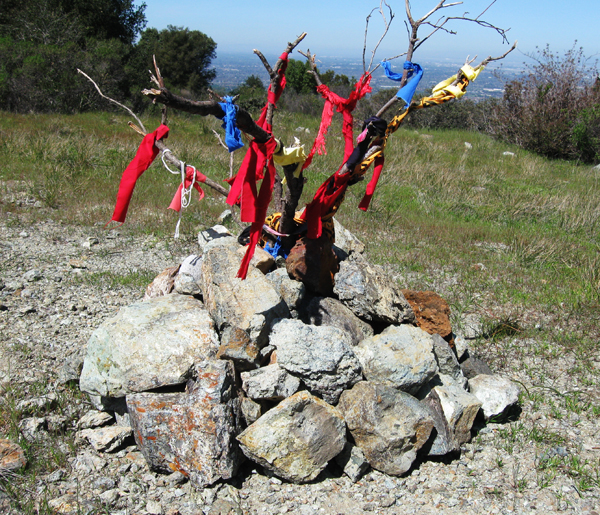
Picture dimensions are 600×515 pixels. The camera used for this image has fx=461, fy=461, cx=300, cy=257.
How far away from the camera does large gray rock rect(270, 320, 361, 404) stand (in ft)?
8.38

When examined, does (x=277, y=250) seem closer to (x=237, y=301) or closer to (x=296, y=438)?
(x=237, y=301)

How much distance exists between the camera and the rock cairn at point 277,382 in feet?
7.63

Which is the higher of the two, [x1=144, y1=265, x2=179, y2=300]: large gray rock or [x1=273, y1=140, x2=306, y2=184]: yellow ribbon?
[x1=273, y1=140, x2=306, y2=184]: yellow ribbon

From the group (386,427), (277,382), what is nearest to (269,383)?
(277,382)

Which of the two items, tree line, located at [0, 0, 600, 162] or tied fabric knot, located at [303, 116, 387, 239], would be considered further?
tree line, located at [0, 0, 600, 162]

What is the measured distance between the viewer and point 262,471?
2484 mm

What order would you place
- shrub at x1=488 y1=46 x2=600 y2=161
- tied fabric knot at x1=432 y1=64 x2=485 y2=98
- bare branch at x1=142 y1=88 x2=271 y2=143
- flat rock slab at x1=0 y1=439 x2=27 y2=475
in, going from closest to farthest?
bare branch at x1=142 y1=88 x2=271 y2=143
flat rock slab at x1=0 y1=439 x2=27 y2=475
tied fabric knot at x1=432 y1=64 x2=485 y2=98
shrub at x1=488 y1=46 x2=600 y2=161

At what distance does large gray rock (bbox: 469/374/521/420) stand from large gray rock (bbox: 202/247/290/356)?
1401 mm

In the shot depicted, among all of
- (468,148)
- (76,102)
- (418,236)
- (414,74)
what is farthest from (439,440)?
(76,102)

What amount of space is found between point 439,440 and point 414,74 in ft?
7.31

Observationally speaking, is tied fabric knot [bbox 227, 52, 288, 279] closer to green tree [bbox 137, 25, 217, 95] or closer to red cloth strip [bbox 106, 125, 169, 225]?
red cloth strip [bbox 106, 125, 169, 225]

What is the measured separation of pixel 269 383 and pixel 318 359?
30cm

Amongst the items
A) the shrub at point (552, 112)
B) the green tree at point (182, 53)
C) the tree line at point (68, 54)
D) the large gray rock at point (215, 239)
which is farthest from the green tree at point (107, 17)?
the large gray rock at point (215, 239)

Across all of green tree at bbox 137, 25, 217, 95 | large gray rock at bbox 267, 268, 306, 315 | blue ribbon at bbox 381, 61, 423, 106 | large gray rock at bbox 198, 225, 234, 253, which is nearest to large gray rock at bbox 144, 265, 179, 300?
large gray rock at bbox 198, 225, 234, 253
